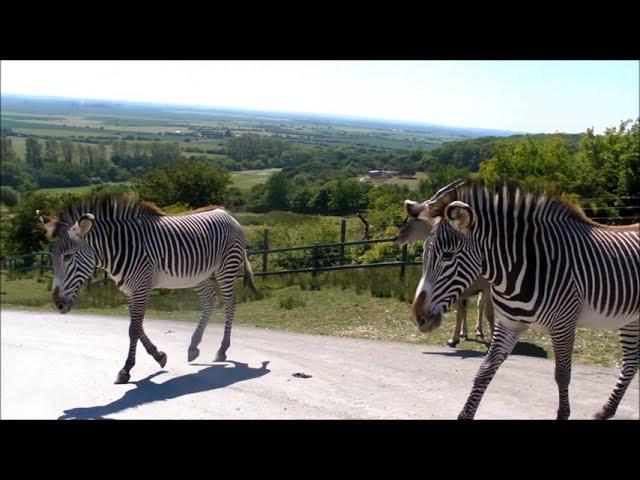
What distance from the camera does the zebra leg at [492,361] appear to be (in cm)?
383

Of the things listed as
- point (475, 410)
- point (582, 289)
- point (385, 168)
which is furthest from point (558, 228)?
point (385, 168)

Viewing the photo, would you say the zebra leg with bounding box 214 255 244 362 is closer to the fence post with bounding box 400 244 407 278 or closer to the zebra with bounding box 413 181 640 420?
the zebra with bounding box 413 181 640 420

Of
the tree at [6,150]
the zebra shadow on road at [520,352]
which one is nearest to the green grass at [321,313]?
the zebra shadow on road at [520,352]

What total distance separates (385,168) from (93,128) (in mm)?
4548

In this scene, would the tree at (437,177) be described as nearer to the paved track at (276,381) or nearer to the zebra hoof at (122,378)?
the paved track at (276,381)

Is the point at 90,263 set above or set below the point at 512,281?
below

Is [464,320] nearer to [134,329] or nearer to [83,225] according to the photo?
[134,329]

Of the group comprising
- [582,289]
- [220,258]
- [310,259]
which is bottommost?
[310,259]

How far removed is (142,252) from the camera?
545cm

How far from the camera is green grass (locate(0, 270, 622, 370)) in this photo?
668 centimetres

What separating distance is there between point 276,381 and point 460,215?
2336mm

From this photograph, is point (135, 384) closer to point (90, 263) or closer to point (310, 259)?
point (90, 263)

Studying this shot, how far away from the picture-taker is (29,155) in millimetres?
7945

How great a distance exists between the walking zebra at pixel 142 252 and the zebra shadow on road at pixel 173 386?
0.91 ft
